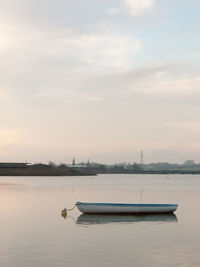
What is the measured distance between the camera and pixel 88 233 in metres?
39.5

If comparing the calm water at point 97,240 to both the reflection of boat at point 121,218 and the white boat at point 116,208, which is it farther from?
the white boat at point 116,208

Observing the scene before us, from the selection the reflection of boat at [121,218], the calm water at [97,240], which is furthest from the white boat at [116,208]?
the calm water at [97,240]

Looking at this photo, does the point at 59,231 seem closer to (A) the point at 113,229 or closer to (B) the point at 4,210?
(A) the point at 113,229

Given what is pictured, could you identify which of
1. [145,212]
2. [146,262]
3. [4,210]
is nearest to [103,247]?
[146,262]

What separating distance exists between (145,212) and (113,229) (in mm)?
12705

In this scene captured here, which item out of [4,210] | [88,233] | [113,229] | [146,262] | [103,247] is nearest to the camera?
[146,262]

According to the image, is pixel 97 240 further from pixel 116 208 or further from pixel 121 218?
pixel 116 208

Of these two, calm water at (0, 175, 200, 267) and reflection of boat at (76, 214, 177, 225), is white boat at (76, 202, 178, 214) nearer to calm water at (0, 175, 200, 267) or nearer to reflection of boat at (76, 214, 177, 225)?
reflection of boat at (76, 214, 177, 225)

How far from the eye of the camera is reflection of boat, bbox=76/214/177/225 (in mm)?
48406

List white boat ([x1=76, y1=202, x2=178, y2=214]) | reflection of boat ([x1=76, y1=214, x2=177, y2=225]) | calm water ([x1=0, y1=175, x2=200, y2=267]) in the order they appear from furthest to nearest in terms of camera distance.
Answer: white boat ([x1=76, y1=202, x2=178, y2=214]) → reflection of boat ([x1=76, y1=214, x2=177, y2=225]) → calm water ([x1=0, y1=175, x2=200, y2=267])

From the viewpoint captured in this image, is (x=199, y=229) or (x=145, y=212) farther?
(x=145, y=212)

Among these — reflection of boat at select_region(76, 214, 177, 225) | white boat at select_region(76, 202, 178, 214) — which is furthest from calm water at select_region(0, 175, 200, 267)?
white boat at select_region(76, 202, 178, 214)

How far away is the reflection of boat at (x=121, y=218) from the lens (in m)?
48.4

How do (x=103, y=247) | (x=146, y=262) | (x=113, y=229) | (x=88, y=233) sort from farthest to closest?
1. (x=113, y=229)
2. (x=88, y=233)
3. (x=103, y=247)
4. (x=146, y=262)
